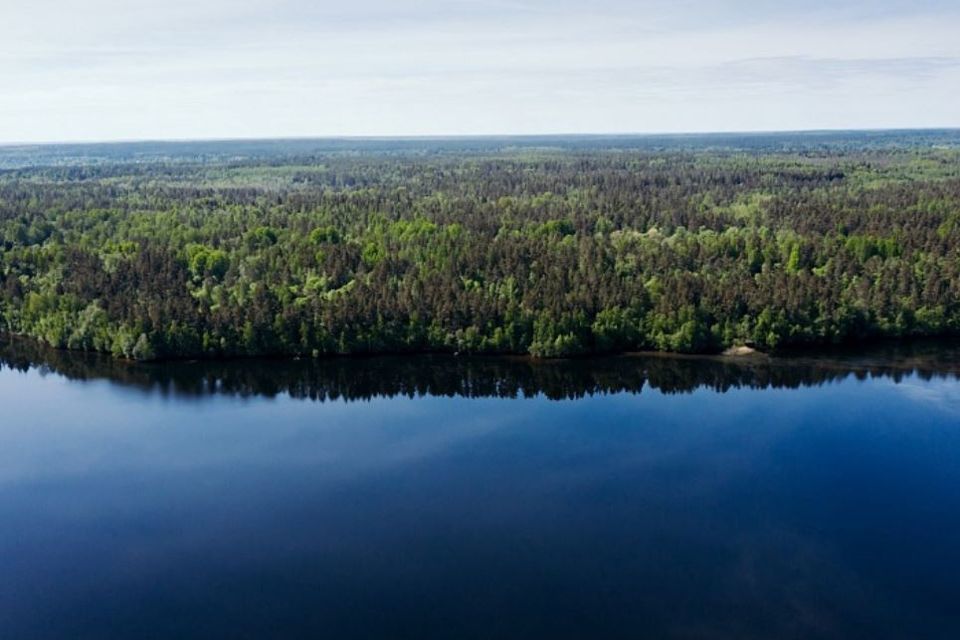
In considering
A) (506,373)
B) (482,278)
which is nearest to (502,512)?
(506,373)

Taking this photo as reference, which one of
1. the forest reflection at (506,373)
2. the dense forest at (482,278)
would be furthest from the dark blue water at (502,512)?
the dense forest at (482,278)

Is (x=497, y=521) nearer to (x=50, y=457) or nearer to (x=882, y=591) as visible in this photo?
(x=882, y=591)

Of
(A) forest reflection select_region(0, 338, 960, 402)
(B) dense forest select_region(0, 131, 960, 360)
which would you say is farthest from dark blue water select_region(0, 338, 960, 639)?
(B) dense forest select_region(0, 131, 960, 360)

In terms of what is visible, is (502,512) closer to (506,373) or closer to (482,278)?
(506,373)

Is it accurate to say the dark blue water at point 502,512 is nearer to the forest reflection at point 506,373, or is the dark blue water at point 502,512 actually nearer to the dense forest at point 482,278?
the forest reflection at point 506,373

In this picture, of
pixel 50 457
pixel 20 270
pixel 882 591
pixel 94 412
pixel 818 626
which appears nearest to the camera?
pixel 818 626

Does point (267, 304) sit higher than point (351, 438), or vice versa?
point (267, 304)

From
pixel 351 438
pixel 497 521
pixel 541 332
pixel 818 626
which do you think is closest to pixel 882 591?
pixel 818 626
